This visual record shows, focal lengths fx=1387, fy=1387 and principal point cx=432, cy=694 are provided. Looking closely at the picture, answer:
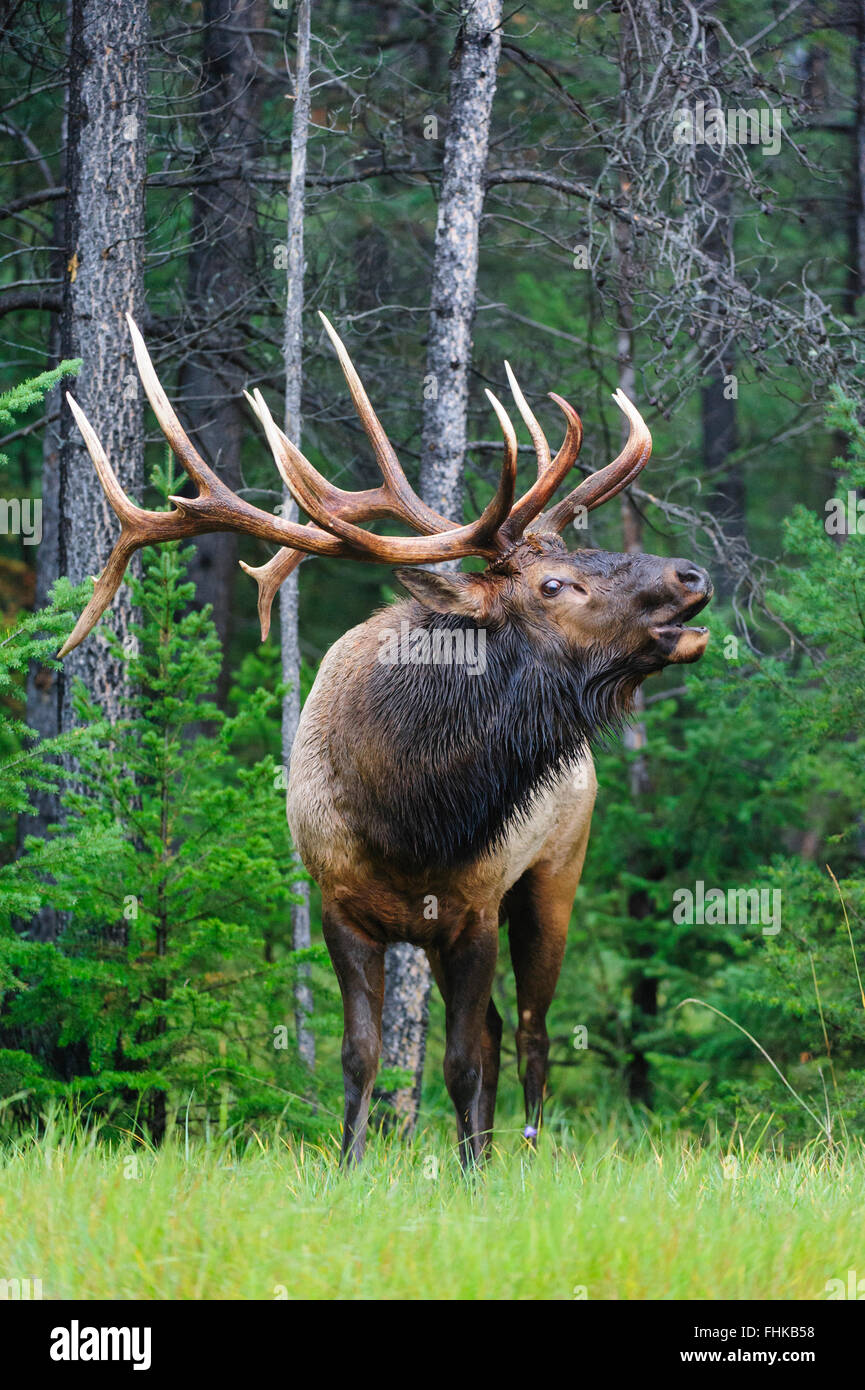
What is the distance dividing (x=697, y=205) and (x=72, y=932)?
489 cm

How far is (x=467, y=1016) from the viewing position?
5078 millimetres

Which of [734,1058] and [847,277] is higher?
[847,277]

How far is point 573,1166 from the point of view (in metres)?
4.43

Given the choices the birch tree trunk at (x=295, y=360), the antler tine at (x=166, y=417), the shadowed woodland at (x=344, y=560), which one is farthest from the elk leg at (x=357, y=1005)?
→ the birch tree trunk at (x=295, y=360)

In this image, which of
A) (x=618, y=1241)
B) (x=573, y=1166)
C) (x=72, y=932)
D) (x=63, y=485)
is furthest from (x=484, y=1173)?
(x=63, y=485)

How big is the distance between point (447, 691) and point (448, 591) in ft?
1.21

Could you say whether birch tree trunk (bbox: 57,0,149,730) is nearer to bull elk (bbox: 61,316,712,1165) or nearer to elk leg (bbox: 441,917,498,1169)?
bull elk (bbox: 61,316,712,1165)

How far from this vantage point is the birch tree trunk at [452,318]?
752 cm

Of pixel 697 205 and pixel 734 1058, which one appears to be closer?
pixel 697 205

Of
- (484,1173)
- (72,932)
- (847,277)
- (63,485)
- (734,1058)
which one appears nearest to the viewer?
(484,1173)

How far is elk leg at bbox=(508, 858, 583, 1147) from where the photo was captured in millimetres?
6199

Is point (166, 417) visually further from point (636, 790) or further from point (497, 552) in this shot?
point (636, 790)

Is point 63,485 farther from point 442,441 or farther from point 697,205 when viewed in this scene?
point 697,205

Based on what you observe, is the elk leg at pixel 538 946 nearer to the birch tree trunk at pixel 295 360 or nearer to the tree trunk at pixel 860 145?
the birch tree trunk at pixel 295 360
